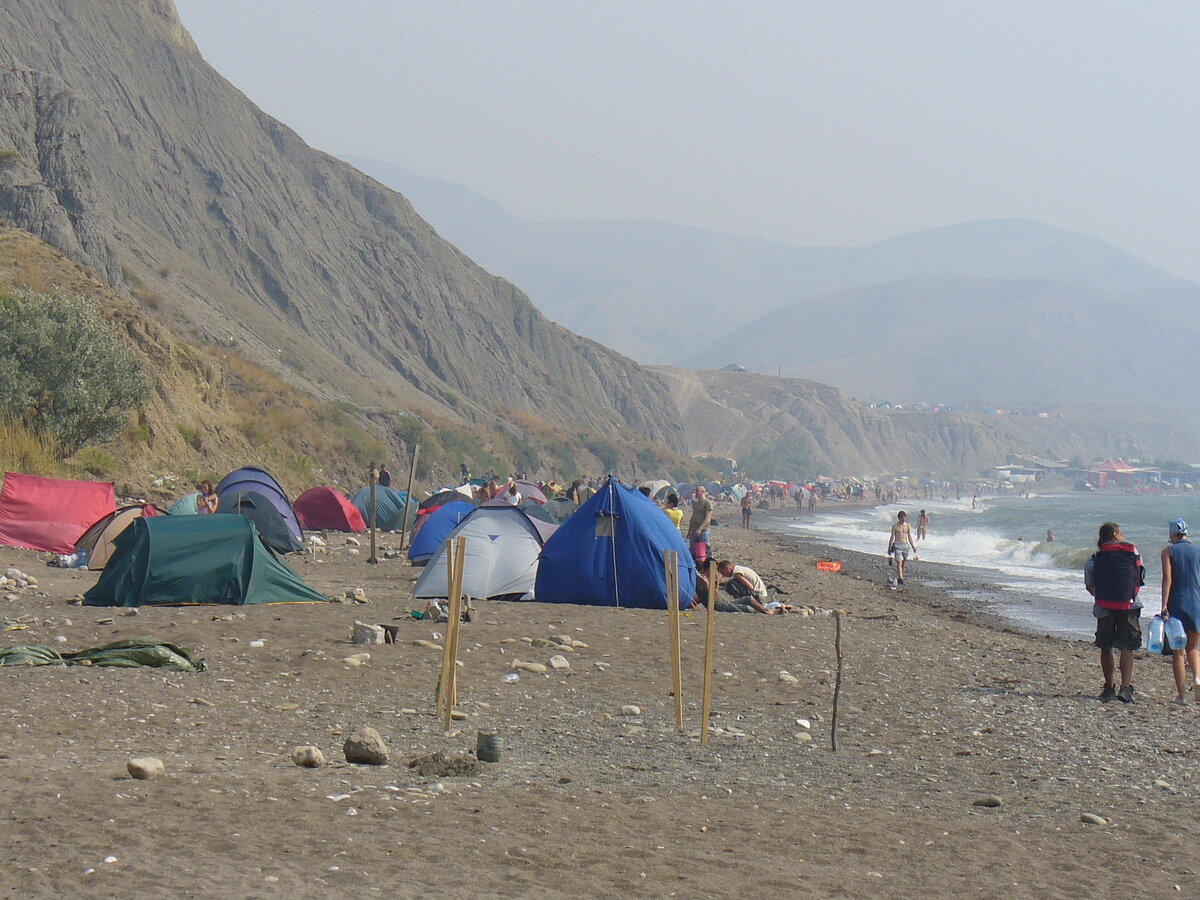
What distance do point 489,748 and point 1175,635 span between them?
6.77 meters

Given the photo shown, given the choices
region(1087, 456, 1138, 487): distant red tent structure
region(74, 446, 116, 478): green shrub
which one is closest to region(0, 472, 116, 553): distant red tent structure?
region(74, 446, 116, 478): green shrub

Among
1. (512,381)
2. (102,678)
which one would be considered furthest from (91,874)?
(512,381)

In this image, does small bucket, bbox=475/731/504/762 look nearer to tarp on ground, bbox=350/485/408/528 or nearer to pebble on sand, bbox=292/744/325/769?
pebble on sand, bbox=292/744/325/769

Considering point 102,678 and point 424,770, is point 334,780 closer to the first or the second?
point 424,770

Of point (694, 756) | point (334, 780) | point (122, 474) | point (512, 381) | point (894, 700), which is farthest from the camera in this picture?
point (512, 381)

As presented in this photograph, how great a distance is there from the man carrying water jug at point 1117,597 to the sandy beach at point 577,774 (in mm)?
415

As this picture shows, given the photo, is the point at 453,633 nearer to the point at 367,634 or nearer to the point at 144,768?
the point at 144,768

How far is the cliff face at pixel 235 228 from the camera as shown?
45.1 meters

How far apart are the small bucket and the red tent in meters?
22.2

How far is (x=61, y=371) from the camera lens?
86.3 feet

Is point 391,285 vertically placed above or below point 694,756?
above

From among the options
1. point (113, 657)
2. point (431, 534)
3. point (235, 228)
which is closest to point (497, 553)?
point (431, 534)

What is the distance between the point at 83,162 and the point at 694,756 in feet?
147

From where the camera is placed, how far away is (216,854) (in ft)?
17.4
